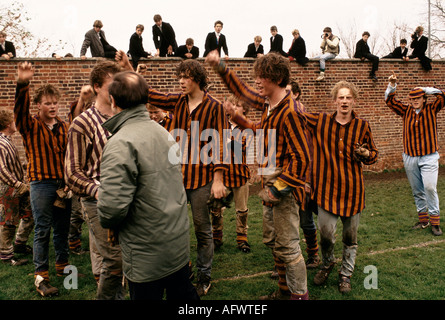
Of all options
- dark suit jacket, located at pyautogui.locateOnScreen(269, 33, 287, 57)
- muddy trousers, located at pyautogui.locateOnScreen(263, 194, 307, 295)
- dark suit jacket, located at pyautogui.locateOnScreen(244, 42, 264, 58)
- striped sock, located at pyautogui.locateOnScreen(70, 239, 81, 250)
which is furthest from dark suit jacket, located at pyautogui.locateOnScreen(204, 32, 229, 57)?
muddy trousers, located at pyautogui.locateOnScreen(263, 194, 307, 295)

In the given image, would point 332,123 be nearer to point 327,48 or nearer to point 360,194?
point 360,194

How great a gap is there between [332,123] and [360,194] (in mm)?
859

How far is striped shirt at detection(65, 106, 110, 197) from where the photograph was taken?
123 inches

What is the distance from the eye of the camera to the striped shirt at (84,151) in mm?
3133

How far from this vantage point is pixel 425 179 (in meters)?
6.24

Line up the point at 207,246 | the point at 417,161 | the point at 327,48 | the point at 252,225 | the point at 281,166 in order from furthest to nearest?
1. the point at 327,48
2. the point at 252,225
3. the point at 417,161
4. the point at 207,246
5. the point at 281,166

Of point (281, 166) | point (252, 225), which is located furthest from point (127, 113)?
point (252, 225)

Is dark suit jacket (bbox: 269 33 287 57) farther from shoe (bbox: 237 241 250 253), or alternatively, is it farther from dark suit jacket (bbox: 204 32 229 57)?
shoe (bbox: 237 241 250 253)

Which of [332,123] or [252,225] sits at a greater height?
[332,123]

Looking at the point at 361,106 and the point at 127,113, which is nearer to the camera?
the point at 127,113

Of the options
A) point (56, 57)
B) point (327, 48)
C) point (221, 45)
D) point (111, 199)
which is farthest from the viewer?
point (327, 48)

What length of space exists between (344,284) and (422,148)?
11.2 feet

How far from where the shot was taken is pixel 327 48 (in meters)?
12.7

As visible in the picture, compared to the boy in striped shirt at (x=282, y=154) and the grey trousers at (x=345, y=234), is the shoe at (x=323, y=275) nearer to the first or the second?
the grey trousers at (x=345, y=234)
